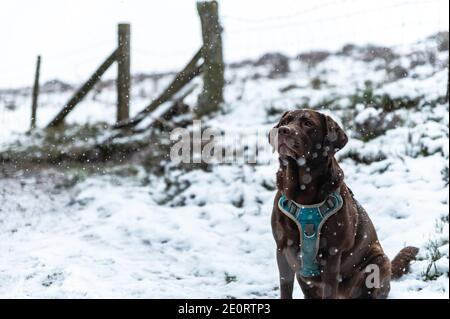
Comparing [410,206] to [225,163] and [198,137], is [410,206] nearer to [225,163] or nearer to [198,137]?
[225,163]

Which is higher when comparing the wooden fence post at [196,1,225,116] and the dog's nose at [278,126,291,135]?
the wooden fence post at [196,1,225,116]

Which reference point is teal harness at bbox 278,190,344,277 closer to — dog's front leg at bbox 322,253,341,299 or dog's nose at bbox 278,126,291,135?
dog's front leg at bbox 322,253,341,299

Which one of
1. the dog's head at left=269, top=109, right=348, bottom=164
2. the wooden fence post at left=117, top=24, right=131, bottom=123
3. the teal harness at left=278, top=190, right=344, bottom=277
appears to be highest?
the wooden fence post at left=117, top=24, right=131, bottom=123

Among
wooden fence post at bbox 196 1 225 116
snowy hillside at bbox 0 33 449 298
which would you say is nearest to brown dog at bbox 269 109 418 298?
snowy hillside at bbox 0 33 449 298

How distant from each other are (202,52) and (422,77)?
3.67m

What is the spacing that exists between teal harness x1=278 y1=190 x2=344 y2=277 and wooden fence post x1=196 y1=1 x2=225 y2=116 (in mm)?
5909

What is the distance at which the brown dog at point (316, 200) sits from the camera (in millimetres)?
3084

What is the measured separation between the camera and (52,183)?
728cm

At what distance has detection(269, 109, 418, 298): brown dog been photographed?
3.08m

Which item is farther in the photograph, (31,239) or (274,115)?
(274,115)

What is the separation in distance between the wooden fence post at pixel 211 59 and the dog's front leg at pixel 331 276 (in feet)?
19.6

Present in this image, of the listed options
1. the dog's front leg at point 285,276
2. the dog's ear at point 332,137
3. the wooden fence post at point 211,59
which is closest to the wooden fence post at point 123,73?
the wooden fence post at point 211,59

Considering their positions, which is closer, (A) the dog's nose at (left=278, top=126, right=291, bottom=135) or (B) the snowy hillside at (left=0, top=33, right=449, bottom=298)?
(A) the dog's nose at (left=278, top=126, right=291, bottom=135)
